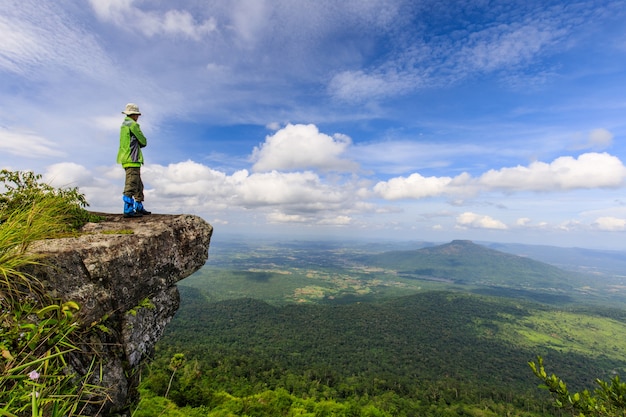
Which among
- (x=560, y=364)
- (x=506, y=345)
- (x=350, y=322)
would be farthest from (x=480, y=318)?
(x=350, y=322)

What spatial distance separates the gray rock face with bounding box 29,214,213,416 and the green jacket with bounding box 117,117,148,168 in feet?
5.51

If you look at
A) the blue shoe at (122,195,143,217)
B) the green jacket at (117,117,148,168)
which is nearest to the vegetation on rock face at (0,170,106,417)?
the blue shoe at (122,195,143,217)

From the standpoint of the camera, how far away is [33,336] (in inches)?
117

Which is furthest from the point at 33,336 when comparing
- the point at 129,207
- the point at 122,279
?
the point at 129,207

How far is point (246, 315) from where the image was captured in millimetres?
140125

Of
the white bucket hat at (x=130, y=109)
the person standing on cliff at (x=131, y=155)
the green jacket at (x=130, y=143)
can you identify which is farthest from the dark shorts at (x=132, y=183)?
the white bucket hat at (x=130, y=109)

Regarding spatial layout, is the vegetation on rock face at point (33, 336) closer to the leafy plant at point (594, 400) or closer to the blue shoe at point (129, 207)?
the blue shoe at point (129, 207)

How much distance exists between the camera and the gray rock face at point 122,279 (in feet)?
14.5

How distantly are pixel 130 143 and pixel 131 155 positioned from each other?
0.34 meters

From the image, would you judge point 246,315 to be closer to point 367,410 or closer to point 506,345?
point 367,410

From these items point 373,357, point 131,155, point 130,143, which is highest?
point 130,143

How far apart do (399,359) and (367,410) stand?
89522mm

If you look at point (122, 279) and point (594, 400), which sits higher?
point (122, 279)

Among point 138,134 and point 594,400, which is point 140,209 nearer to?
point 138,134
